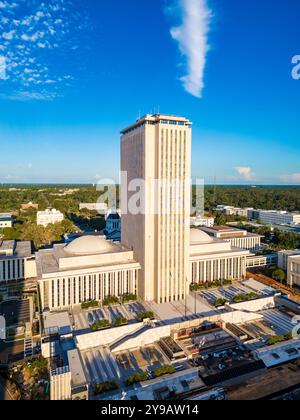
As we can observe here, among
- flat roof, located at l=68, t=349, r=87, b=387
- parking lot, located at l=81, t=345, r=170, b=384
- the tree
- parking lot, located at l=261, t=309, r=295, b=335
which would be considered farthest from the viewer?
the tree

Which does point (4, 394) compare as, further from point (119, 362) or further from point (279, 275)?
point (279, 275)

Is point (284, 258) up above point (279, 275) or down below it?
above

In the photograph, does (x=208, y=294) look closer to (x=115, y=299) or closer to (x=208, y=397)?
(x=115, y=299)

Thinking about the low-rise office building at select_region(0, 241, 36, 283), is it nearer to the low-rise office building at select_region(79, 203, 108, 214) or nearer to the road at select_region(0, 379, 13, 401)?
the road at select_region(0, 379, 13, 401)

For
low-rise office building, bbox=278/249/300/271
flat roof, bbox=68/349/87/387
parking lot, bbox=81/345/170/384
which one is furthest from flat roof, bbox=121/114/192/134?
low-rise office building, bbox=278/249/300/271

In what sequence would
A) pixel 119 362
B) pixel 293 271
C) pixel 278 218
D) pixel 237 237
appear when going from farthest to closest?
pixel 278 218 < pixel 237 237 < pixel 293 271 < pixel 119 362

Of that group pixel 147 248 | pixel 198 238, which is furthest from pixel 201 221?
pixel 147 248

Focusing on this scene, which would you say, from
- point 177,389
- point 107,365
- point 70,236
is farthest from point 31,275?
point 177,389
